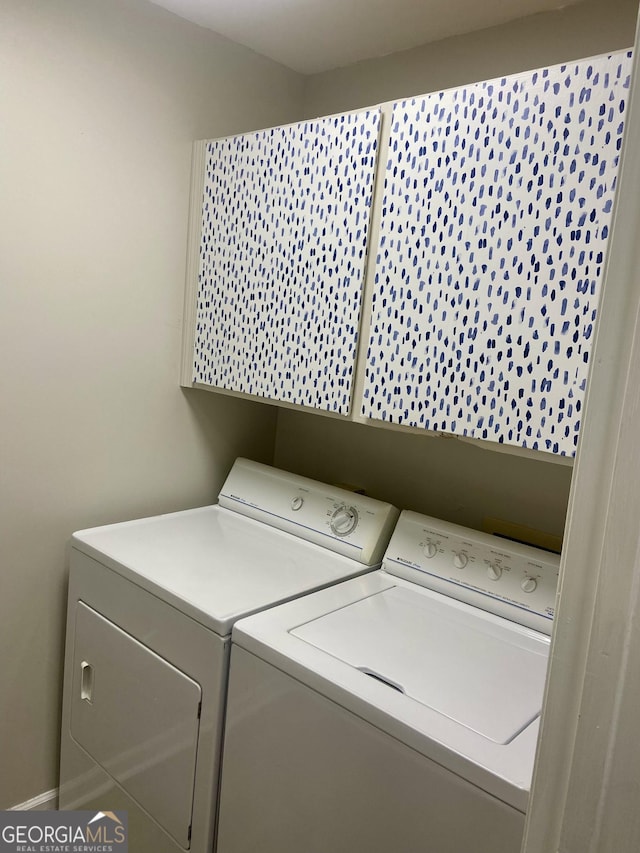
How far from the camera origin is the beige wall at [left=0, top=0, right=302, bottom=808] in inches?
65.8

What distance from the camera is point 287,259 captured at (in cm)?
176

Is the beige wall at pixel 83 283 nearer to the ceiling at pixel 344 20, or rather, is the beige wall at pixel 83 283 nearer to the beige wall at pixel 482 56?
the ceiling at pixel 344 20

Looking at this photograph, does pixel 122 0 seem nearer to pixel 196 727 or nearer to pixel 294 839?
pixel 196 727

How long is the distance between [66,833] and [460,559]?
1308 mm

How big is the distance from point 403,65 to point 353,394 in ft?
3.67

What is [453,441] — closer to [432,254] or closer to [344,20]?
[432,254]

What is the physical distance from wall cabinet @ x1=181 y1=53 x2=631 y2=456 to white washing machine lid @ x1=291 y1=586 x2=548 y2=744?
18.0 inches

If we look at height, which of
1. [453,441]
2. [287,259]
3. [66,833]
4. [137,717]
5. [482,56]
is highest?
[482,56]

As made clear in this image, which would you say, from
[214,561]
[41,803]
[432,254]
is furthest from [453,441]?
[41,803]

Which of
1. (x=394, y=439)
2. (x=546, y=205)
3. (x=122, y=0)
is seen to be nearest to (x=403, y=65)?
(x=122, y=0)

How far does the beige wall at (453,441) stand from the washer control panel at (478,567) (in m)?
0.23

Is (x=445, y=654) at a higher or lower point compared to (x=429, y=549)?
lower

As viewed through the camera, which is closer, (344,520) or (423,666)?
(423,666)

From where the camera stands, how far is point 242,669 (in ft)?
4.49
